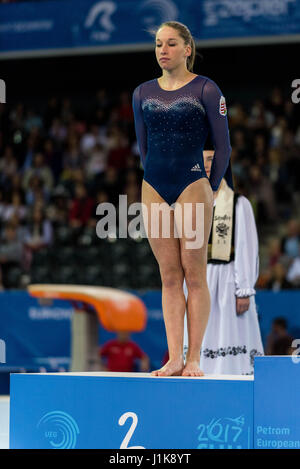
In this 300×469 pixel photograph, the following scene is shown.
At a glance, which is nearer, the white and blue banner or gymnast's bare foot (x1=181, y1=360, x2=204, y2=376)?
gymnast's bare foot (x1=181, y1=360, x2=204, y2=376)

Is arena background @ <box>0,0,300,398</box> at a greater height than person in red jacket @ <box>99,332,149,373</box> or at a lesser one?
greater

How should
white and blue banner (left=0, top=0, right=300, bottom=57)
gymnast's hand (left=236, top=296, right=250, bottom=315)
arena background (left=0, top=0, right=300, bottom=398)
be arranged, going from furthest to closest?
white and blue banner (left=0, top=0, right=300, bottom=57)
arena background (left=0, top=0, right=300, bottom=398)
gymnast's hand (left=236, top=296, right=250, bottom=315)

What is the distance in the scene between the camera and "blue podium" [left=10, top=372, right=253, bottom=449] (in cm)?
365

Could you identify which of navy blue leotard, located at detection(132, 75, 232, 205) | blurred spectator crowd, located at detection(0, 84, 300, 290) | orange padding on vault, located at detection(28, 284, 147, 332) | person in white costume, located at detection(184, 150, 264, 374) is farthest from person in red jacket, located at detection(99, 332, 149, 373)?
navy blue leotard, located at detection(132, 75, 232, 205)

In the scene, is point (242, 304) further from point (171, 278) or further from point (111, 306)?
point (111, 306)

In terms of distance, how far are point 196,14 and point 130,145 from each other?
8.24 ft

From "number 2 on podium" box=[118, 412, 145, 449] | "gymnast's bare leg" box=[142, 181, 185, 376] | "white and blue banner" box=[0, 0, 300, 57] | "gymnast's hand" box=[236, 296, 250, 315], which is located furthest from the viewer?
"white and blue banner" box=[0, 0, 300, 57]

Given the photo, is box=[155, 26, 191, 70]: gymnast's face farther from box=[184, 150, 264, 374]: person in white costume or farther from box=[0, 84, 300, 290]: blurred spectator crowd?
box=[0, 84, 300, 290]: blurred spectator crowd

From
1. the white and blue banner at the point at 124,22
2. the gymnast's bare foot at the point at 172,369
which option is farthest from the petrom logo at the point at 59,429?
the white and blue banner at the point at 124,22

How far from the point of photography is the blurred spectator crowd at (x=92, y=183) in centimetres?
1083

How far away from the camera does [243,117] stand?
42.4ft
